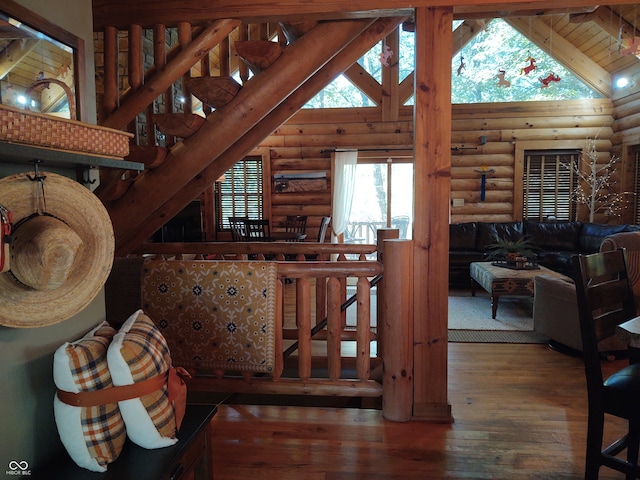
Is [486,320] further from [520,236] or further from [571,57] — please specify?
[571,57]

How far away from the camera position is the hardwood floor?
1.96 meters

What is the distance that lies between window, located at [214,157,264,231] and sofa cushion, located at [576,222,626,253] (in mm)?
5309

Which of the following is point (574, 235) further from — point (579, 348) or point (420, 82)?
point (420, 82)

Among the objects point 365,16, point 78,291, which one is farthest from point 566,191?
point 78,291

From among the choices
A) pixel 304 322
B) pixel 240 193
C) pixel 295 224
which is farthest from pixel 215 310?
pixel 240 193

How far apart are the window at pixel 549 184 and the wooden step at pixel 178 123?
21.1ft

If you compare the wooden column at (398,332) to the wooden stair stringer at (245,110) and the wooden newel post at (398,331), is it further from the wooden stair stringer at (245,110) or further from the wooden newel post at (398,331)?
the wooden stair stringer at (245,110)

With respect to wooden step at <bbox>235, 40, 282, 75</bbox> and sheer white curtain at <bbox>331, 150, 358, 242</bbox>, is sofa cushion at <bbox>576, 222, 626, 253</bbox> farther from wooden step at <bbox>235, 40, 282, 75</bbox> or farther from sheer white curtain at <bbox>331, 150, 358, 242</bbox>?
wooden step at <bbox>235, 40, 282, 75</bbox>

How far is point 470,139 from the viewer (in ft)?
23.8

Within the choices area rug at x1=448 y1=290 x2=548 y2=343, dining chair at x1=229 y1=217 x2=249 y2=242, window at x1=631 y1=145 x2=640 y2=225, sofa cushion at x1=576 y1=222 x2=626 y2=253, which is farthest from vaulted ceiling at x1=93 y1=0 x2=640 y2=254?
window at x1=631 y1=145 x2=640 y2=225

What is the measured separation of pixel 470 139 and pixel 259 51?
5615mm

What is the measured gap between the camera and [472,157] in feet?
24.0

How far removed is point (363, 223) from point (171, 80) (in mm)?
6132

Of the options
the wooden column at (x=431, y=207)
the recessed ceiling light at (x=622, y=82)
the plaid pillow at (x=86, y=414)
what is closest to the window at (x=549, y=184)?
the recessed ceiling light at (x=622, y=82)
